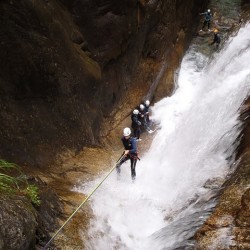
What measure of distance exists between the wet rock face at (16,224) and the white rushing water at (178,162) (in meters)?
1.53

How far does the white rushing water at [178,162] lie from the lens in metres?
8.55

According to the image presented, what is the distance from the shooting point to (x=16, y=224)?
6.02 metres

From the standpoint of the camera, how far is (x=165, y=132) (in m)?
15.7

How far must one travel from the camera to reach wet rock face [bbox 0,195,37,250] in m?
5.73

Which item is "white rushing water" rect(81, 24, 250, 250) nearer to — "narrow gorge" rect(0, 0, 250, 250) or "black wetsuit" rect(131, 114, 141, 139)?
"narrow gorge" rect(0, 0, 250, 250)

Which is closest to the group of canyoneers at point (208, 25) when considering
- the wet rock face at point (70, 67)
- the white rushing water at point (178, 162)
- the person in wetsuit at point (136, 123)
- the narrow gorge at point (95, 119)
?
the white rushing water at point (178, 162)

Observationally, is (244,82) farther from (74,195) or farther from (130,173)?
(74,195)

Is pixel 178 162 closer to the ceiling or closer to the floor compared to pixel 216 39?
closer to the floor

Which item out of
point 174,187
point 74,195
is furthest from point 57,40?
point 174,187

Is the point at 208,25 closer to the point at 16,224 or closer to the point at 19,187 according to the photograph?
the point at 19,187

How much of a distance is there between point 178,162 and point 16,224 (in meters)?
7.49

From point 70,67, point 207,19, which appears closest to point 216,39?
point 207,19

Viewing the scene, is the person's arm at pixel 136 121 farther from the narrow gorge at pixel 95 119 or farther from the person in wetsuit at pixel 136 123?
the narrow gorge at pixel 95 119

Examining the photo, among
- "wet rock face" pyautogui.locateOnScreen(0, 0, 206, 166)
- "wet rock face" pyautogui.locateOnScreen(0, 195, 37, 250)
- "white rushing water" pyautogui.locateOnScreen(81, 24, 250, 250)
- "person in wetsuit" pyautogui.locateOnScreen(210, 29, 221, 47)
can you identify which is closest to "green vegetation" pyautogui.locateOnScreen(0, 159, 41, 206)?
"wet rock face" pyautogui.locateOnScreen(0, 195, 37, 250)
